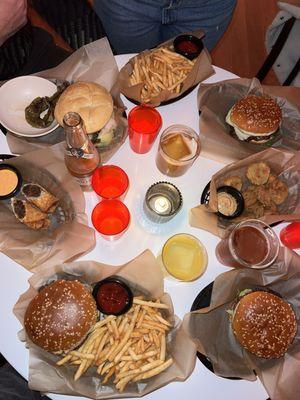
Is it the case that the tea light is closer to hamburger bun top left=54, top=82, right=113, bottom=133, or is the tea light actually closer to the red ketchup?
hamburger bun top left=54, top=82, right=113, bottom=133

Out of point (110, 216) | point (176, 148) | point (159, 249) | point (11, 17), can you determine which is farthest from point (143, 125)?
point (11, 17)

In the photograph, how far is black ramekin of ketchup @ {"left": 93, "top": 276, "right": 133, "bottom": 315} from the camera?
139 centimetres

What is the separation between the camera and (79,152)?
146 cm

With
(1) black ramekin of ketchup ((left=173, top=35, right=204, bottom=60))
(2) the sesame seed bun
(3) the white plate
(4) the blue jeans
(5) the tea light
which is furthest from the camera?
(4) the blue jeans

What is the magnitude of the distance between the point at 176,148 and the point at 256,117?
328 mm

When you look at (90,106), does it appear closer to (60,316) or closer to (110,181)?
(110,181)

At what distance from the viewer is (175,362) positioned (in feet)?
4.49

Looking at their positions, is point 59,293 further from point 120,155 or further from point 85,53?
point 85,53

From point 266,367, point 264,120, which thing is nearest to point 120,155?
point 264,120

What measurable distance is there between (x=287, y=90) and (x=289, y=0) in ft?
1.89

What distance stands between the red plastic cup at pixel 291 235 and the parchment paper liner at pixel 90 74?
701 mm

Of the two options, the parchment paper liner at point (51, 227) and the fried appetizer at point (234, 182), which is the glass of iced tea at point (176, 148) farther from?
the parchment paper liner at point (51, 227)

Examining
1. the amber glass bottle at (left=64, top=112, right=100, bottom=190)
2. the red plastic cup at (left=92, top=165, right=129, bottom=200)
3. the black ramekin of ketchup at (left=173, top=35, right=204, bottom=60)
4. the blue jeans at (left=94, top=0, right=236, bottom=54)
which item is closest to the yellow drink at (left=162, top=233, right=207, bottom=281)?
the red plastic cup at (left=92, top=165, right=129, bottom=200)

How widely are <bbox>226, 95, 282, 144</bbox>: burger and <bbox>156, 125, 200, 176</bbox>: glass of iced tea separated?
0.19 metres
